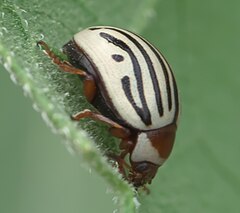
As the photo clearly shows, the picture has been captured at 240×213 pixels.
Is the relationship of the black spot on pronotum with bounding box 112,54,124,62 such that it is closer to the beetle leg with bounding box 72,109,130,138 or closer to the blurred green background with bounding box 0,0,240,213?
A: the beetle leg with bounding box 72,109,130,138

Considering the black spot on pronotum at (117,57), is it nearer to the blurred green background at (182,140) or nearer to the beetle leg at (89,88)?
the beetle leg at (89,88)

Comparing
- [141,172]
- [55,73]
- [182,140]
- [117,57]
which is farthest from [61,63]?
[182,140]

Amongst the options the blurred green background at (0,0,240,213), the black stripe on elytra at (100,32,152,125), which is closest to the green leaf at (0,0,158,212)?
the black stripe on elytra at (100,32,152,125)

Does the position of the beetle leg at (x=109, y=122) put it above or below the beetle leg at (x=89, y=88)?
below

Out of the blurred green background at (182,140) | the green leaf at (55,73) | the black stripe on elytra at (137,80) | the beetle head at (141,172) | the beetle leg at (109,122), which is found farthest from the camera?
the blurred green background at (182,140)

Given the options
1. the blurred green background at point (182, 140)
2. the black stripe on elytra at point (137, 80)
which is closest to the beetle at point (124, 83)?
the black stripe on elytra at point (137, 80)

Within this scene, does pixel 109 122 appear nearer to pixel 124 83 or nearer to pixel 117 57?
pixel 124 83
